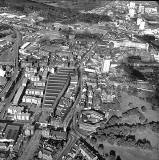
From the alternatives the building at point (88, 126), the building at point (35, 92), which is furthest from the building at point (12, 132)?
the building at point (35, 92)

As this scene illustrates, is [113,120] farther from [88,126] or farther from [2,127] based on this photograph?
[2,127]

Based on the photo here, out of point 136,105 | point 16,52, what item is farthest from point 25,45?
point 136,105

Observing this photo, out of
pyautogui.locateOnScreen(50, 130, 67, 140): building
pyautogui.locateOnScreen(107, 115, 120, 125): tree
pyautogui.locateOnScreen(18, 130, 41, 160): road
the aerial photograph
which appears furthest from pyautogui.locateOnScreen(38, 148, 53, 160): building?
pyautogui.locateOnScreen(107, 115, 120, 125): tree

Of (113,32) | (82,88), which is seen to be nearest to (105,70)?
(82,88)

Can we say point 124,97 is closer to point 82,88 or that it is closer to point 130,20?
point 82,88

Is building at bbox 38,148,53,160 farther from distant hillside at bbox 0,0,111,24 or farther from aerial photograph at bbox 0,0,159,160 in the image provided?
distant hillside at bbox 0,0,111,24

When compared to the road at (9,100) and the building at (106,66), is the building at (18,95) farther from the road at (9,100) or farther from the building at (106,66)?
the building at (106,66)
